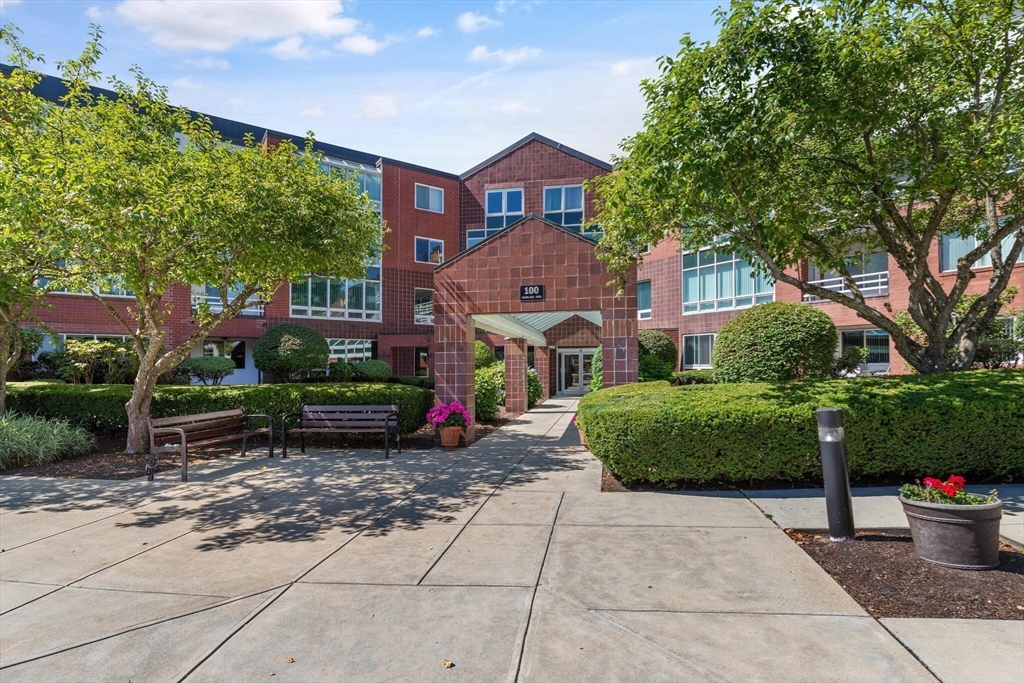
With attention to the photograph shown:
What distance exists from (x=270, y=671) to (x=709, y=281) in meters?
25.2

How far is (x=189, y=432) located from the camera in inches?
362

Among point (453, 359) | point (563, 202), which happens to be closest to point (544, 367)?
point (563, 202)

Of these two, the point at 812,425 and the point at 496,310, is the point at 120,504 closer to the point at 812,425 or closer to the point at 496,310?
the point at 496,310

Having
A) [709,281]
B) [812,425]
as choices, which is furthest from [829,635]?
[709,281]

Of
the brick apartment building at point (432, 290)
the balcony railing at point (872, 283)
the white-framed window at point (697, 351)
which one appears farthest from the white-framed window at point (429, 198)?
the balcony railing at point (872, 283)

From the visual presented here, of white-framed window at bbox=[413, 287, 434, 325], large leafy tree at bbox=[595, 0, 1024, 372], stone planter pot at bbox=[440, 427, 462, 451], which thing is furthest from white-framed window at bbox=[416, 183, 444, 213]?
large leafy tree at bbox=[595, 0, 1024, 372]

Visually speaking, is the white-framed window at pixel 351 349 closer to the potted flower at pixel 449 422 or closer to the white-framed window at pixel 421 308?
the white-framed window at pixel 421 308

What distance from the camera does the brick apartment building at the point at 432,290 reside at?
70.5 ft

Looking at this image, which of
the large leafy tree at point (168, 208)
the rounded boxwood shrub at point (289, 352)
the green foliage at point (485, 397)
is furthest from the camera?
the rounded boxwood shrub at point (289, 352)

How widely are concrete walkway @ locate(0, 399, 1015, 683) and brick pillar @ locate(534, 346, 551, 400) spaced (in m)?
17.7

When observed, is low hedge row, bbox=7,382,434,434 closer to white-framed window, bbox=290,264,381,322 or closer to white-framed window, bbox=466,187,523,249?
white-framed window, bbox=290,264,381,322

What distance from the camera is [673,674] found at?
10.1 ft

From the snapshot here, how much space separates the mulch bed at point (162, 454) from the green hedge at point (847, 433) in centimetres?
531

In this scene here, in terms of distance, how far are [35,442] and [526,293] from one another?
8.84 m
